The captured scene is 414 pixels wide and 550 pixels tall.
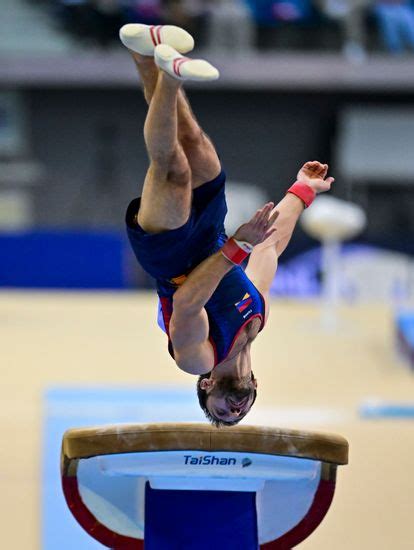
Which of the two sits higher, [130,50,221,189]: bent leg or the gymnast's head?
[130,50,221,189]: bent leg

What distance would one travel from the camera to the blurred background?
18.2 feet

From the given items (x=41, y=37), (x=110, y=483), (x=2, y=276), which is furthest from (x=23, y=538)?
(x=41, y=37)

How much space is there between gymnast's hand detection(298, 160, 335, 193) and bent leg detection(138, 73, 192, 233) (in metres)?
0.76

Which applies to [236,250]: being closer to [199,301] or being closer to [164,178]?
[199,301]

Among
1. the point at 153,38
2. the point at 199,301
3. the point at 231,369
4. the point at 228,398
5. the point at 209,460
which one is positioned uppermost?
the point at 153,38

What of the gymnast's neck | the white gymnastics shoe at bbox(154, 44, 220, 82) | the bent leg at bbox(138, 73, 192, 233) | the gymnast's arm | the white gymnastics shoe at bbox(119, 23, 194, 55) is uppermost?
the white gymnastics shoe at bbox(119, 23, 194, 55)

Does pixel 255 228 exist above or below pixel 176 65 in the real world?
below

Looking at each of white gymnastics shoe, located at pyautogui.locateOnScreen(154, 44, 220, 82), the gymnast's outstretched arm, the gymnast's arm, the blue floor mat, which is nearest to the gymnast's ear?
the gymnast's arm

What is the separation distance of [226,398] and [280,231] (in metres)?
0.79

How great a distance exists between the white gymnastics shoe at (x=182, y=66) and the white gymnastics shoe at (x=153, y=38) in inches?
3.4

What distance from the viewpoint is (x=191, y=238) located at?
342 cm

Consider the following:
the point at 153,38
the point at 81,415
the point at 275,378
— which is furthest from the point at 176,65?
the point at 275,378

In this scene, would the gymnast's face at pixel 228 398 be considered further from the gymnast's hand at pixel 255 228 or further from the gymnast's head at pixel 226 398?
the gymnast's hand at pixel 255 228

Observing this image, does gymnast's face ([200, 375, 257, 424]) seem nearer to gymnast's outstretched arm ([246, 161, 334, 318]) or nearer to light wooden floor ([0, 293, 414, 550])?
gymnast's outstretched arm ([246, 161, 334, 318])
